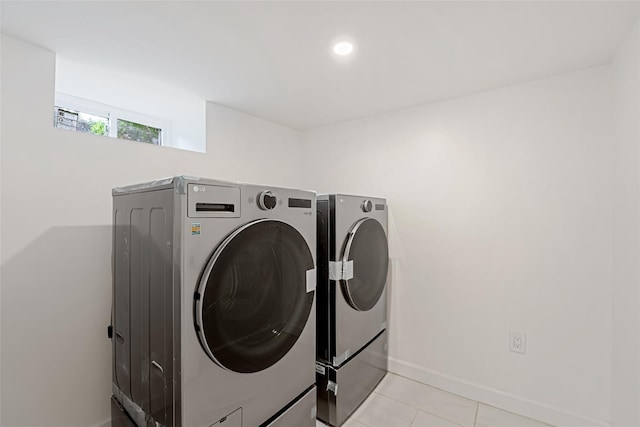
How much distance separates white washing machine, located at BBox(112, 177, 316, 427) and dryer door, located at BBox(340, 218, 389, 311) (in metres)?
0.44

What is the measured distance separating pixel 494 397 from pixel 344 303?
1.23 meters

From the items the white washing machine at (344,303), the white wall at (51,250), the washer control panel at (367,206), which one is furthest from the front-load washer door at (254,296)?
the white wall at (51,250)

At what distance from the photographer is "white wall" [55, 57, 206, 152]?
182cm

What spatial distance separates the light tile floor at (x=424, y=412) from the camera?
189 centimetres

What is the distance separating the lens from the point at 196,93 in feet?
7.02

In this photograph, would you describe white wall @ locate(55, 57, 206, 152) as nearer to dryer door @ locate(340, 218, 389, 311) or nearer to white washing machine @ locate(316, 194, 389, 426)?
white washing machine @ locate(316, 194, 389, 426)

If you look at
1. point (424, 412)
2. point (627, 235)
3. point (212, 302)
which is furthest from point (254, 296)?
point (627, 235)

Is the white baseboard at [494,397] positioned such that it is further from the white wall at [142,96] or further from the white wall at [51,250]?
the white wall at [142,96]

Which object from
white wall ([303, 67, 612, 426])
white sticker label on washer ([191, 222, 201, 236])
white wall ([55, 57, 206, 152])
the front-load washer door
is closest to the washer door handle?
the front-load washer door

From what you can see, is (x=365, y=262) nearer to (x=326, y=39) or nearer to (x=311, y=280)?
(x=311, y=280)

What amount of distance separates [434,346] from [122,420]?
6.59 feet

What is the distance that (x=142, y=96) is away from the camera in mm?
2121

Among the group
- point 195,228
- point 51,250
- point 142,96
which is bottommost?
point 51,250

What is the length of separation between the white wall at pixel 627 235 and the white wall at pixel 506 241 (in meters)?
0.10
